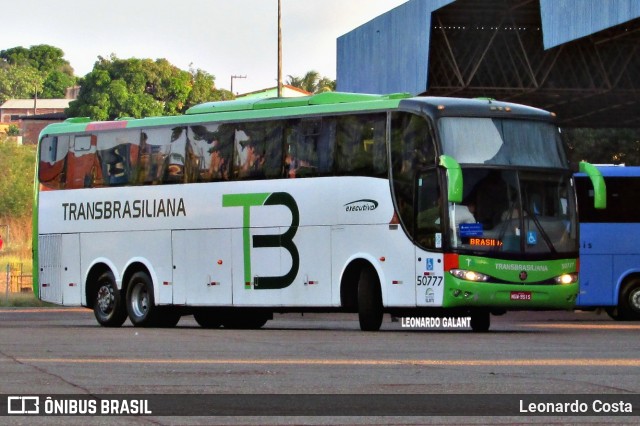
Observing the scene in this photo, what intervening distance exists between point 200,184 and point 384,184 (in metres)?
4.27

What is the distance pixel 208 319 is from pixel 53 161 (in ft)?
13.4

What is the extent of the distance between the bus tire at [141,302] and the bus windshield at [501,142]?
6.88m

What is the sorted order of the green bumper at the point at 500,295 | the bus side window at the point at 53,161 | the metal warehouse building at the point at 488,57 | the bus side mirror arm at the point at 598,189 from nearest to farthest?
the green bumper at the point at 500,295 → the bus side mirror arm at the point at 598,189 → the bus side window at the point at 53,161 → the metal warehouse building at the point at 488,57

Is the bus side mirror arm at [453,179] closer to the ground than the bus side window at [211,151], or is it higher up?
closer to the ground

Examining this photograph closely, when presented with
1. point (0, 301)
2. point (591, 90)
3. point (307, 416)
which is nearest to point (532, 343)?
point (307, 416)

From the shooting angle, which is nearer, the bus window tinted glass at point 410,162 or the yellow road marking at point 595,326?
the bus window tinted glass at point 410,162

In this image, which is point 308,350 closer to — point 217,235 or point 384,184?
point 384,184

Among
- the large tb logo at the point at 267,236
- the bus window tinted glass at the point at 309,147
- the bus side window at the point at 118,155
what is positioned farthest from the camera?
the bus side window at the point at 118,155

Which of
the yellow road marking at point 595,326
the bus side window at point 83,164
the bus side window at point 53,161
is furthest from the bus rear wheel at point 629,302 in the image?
the bus side window at point 53,161

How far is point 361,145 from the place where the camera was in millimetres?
24203

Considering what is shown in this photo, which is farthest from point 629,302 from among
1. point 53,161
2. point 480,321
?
point 53,161

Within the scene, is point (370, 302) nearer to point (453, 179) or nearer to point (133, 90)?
point (453, 179)

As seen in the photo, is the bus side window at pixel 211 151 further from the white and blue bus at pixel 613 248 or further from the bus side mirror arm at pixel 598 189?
the white and blue bus at pixel 613 248

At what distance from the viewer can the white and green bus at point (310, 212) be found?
2314cm
